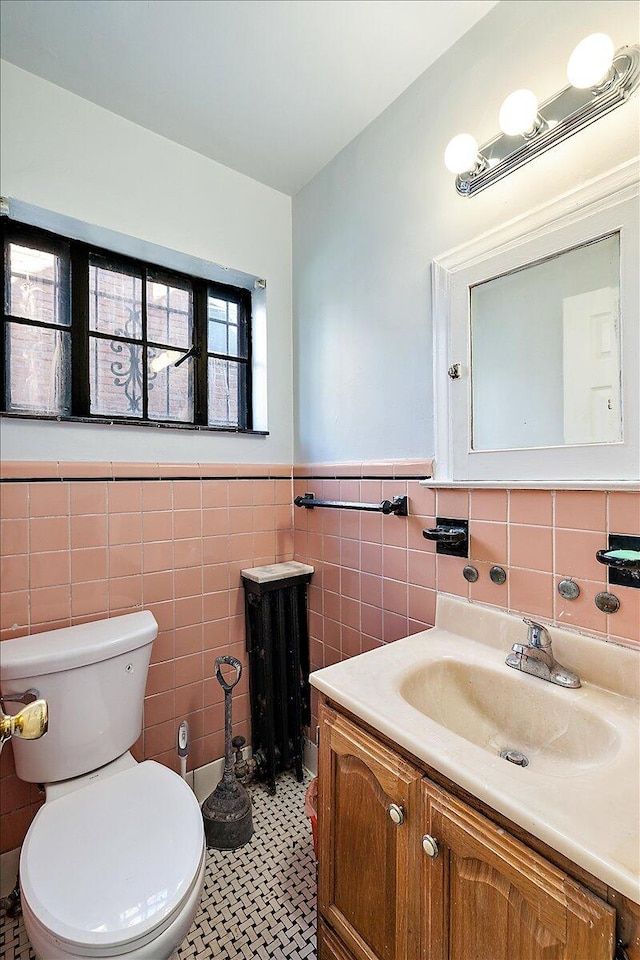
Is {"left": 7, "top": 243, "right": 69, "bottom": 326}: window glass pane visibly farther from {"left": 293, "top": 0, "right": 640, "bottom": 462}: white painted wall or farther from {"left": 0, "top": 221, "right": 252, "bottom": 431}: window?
{"left": 293, "top": 0, "right": 640, "bottom": 462}: white painted wall

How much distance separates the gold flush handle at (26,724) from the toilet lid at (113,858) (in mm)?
434

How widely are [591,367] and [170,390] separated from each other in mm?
939

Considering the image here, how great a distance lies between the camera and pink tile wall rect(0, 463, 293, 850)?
697 mm

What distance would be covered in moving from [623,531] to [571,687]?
13.5 inches

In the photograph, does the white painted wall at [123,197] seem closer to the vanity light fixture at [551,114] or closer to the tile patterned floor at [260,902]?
the vanity light fixture at [551,114]

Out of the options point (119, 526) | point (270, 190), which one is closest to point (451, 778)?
point (119, 526)

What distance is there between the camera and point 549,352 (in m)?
1.01

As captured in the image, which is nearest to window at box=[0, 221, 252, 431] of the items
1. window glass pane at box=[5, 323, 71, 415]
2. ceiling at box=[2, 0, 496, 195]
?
window glass pane at box=[5, 323, 71, 415]

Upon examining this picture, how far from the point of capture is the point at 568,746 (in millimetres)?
833

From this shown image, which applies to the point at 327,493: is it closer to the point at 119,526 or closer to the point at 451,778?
the point at 119,526

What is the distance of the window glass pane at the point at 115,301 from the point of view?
0.72 meters

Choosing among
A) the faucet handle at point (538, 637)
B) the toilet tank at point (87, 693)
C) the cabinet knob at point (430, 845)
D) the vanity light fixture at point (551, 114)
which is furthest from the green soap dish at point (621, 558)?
Answer: the toilet tank at point (87, 693)

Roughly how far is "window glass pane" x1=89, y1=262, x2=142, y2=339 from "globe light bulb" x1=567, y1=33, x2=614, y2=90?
96cm

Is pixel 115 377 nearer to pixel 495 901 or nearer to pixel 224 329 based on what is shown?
pixel 224 329
